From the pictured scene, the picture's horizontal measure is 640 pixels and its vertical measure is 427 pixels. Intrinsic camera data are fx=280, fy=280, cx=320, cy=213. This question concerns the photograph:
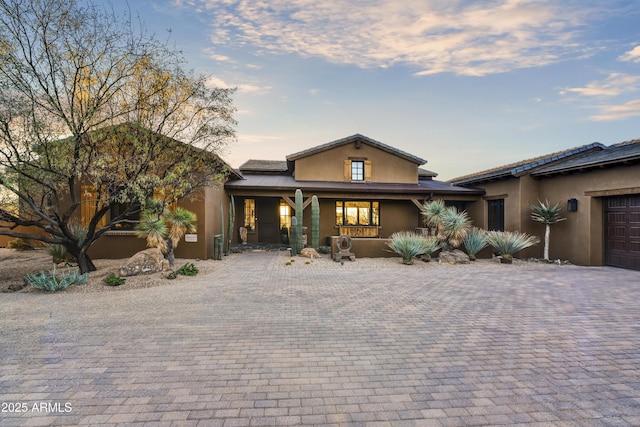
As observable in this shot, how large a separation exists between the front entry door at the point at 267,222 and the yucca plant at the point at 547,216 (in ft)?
42.6

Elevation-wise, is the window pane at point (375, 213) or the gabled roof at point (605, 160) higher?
the gabled roof at point (605, 160)

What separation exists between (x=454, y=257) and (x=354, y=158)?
26.7 ft

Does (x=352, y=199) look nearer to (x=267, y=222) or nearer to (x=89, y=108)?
(x=267, y=222)

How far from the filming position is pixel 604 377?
3105 mm

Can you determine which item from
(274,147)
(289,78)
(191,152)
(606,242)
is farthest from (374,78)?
(606,242)

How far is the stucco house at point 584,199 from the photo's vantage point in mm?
9703

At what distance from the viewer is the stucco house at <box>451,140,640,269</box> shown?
9703mm

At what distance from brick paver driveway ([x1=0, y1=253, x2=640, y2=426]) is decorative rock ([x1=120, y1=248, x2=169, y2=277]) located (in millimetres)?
1784

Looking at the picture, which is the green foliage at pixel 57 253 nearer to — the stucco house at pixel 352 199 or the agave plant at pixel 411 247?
the stucco house at pixel 352 199

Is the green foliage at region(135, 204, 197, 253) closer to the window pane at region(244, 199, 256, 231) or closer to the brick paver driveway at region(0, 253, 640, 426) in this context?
the brick paver driveway at region(0, 253, 640, 426)

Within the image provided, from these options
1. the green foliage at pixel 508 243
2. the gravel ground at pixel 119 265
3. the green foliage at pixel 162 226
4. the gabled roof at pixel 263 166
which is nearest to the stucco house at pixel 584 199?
the green foliage at pixel 508 243

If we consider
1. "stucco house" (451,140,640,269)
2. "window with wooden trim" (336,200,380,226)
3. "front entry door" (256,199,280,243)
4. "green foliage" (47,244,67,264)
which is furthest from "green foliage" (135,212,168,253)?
"stucco house" (451,140,640,269)

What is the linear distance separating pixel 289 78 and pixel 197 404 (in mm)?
15807

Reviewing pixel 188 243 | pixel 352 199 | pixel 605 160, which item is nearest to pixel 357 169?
pixel 352 199
